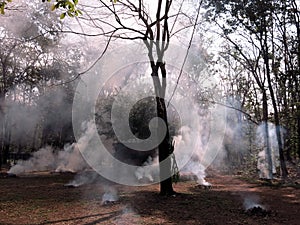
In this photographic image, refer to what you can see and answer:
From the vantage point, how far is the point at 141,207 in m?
7.36

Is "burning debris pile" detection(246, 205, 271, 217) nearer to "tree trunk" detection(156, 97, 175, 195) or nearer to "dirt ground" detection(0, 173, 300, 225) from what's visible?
"dirt ground" detection(0, 173, 300, 225)

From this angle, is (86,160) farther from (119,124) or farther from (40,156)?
(40,156)

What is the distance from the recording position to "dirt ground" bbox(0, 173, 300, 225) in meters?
6.16

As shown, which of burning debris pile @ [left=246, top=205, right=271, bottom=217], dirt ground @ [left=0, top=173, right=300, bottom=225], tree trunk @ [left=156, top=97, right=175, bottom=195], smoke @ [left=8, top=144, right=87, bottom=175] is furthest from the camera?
smoke @ [left=8, top=144, right=87, bottom=175]

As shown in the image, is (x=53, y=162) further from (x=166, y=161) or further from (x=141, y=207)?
(x=141, y=207)

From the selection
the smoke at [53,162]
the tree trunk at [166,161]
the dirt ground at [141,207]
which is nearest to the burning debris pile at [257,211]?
the dirt ground at [141,207]

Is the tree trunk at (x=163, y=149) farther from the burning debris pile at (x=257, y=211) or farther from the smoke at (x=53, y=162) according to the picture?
the smoke at (x=53, y=162)

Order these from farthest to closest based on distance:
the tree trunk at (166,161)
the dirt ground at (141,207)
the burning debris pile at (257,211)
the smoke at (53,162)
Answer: the smoke at (53,162) < the tree trunk at (166,161) < the burning debris pile at (257,211) < the dirt ground at (141,207)

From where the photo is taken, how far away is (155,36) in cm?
1030

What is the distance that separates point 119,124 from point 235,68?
42.8 feet

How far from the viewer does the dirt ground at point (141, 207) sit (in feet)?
20.2

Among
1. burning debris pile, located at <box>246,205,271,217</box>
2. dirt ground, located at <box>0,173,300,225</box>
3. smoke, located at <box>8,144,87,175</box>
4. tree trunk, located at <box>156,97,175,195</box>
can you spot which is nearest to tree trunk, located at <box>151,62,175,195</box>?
tree trunk, located at <box>156,97,175,195</box>

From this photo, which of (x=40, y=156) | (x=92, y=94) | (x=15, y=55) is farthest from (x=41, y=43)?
(x=40, y=156)

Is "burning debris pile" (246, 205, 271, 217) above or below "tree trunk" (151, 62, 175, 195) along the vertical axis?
below
